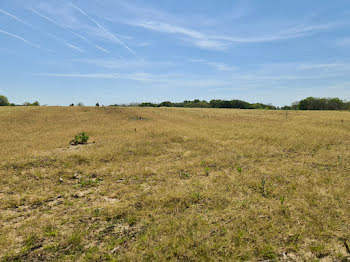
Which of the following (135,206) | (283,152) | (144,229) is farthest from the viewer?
(283,152)

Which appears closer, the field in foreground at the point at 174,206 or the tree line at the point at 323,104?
the field in foreground at the point at 174,206

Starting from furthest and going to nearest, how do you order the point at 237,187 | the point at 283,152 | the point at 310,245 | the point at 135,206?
the point at 283,152 < the point at 237,187 < the point at 135,206 < the point at 310,245

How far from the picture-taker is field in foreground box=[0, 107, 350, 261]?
14.8 feet

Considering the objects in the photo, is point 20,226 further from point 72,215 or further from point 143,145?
point 143,145

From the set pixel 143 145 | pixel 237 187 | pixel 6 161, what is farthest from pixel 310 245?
pixel 6 161

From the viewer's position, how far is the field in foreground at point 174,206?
14.8ft

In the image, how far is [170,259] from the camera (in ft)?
13.8

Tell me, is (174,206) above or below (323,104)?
below

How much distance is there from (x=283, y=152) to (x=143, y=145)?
1026 centimetres

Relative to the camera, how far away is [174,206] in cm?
642

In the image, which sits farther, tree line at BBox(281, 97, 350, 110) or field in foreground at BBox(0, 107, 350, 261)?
tree line at BBox(281, 97, 350, 110)

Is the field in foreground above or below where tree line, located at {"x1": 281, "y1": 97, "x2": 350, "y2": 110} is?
below

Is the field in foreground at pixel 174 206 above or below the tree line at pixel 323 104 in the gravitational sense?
below

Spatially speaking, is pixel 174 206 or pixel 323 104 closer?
pixel 174 206
